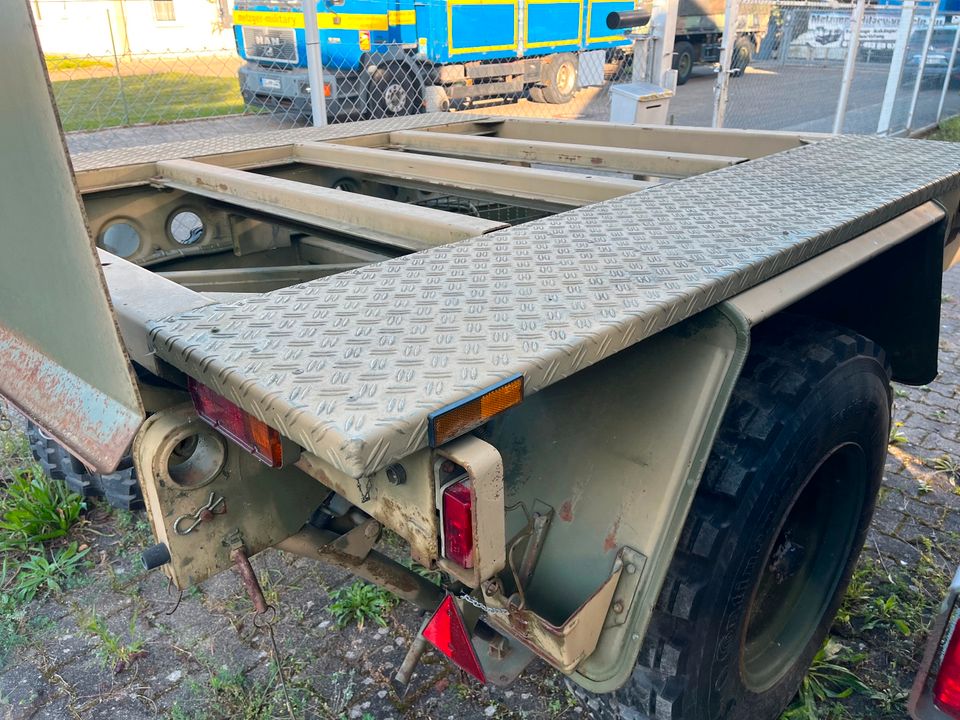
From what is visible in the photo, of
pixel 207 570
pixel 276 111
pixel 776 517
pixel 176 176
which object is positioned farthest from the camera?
pixel 276 111

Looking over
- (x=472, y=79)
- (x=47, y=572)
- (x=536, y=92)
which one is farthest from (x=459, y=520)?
(x=536, y=92)

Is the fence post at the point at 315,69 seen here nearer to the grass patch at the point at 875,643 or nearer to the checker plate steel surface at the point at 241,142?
the checker plate steel surface at the point at 241,142

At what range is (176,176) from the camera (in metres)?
2.91

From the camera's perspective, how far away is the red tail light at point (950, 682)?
1.40 m

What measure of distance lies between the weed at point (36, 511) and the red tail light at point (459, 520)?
98.1 inches

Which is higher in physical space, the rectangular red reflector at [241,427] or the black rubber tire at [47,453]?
the rectangular red reflector at [241,427]

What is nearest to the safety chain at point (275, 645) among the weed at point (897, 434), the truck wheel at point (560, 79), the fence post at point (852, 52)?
the weed at point (897, 434)

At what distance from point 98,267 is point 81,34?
24.1m

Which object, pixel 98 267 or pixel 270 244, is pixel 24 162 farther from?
pixel 270 244

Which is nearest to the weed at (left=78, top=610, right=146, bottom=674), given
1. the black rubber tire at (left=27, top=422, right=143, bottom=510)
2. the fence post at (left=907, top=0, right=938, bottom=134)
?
the black rubber tire at (left=27, top=422, right=143, bottom=510)

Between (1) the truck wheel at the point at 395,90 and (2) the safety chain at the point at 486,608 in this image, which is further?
(1) the truck wheel at the point at 395,90

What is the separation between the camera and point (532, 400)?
192 cm

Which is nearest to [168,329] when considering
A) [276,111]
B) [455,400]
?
[455,400]

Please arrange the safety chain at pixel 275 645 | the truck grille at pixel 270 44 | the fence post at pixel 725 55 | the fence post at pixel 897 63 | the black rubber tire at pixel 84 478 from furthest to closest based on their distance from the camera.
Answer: the truck grille at pixel 270 44 < the fence post at pixel 897 63 < the fence post at pixel 725 55 < the black rubber tire at pixel 84 478 < the safety chain at pixel 275 645
